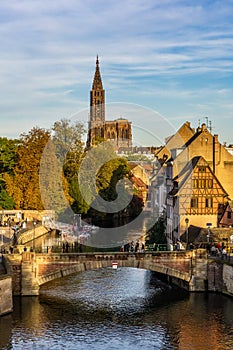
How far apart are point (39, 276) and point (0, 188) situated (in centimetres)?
4272

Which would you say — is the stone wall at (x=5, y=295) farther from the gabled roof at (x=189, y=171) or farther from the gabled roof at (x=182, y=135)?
the gabled roof at (x=182, y=135)

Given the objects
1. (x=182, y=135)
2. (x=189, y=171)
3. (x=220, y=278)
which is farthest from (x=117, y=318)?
(x=182, y=135)

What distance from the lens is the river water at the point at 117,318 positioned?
1369 inches

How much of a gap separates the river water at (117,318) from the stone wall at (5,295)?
50 cm

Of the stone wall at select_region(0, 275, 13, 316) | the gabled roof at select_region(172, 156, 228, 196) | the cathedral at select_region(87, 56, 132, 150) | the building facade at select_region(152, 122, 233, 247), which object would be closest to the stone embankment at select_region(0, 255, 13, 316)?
the stone wall at select_region(0, 275, 13, 316)

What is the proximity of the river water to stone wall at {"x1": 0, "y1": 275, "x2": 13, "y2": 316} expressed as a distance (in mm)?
502

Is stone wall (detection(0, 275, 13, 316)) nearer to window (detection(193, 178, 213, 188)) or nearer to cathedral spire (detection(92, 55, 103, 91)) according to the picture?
window (detection(193, 178, 213, 188))

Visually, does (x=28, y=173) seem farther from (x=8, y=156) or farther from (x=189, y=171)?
(x=189, y=171)

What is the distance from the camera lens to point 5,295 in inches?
1561

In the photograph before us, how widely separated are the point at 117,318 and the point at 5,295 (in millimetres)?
6476

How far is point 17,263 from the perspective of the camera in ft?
147

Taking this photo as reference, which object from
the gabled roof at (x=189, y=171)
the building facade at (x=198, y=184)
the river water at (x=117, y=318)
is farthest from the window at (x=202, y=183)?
the river water at (x=117, y=318)

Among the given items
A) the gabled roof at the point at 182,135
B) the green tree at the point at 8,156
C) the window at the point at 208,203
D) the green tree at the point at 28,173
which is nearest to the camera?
the window at the point at 208,203

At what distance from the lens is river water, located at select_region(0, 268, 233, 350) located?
34781mm
